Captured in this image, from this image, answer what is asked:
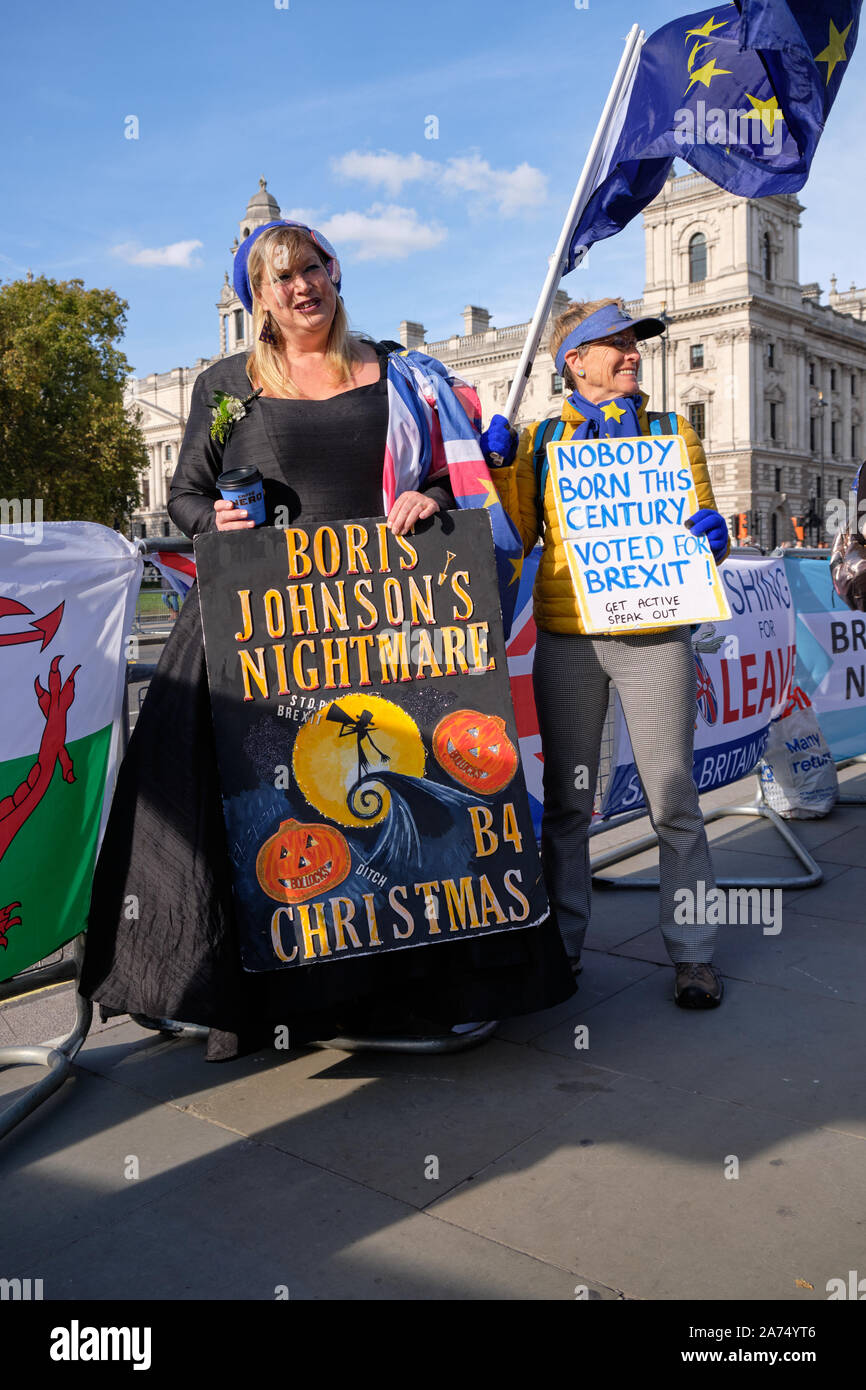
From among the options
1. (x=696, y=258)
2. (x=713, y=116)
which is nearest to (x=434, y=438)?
(x=713, y=116)

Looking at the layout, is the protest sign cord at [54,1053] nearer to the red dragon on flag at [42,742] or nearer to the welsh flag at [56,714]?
the welsh flag at [56,714]

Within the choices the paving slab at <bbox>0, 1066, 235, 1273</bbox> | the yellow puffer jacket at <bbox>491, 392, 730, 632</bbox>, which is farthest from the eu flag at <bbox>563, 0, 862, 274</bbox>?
the paving slab at <bbox>0, 1066, 235, 1273</bbox>

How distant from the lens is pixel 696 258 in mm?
65125

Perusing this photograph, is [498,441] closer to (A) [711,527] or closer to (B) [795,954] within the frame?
(A) [711,527]

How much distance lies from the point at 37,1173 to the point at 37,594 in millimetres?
1285

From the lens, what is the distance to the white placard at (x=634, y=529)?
321 centimetres

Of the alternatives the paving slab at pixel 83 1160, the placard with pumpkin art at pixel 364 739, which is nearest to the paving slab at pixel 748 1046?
the placard with pumpkin art at pixel 364 739

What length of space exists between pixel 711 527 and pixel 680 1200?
5.92 ft

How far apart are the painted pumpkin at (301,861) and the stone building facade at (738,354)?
197 ft

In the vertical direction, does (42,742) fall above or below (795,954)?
above

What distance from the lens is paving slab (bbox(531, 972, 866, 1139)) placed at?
8.71 feet

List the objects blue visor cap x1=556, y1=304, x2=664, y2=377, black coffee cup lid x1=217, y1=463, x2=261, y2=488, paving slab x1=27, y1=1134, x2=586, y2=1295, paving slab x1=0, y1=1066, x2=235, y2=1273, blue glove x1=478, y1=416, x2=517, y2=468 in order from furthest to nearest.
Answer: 1. blue visor cap x1=556, y1=304, x2=664, y2=377
2. blue glove x1=478, y1=416, x2=517, y2=468
3. black coffee cup lid x1=217, y1=463, x2=261, y2=488
4. paving slab x1=0, y1=1066, x2=235, y2=1273
5. paving slab x1=27, y1=1134, x2=586, y2=1295

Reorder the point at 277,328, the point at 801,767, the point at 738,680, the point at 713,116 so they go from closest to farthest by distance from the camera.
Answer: the point at 277,328
the point at 713,116
the point at 738,680
the point at 801,767

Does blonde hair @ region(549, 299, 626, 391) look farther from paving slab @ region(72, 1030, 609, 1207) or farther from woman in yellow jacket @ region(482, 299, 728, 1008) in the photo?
paving slab @ region(72, 1030, 609, 1207)
